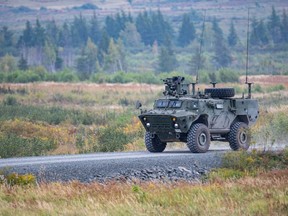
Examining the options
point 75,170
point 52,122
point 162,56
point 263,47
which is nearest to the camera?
point 75,170

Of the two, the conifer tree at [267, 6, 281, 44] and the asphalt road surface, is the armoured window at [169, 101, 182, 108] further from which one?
the conifer tree at [267, 6, 281, 44]

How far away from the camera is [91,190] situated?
17.9 m

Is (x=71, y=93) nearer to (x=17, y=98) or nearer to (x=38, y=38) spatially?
(x=17, y=98)

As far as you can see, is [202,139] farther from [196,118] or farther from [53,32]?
[53,32]

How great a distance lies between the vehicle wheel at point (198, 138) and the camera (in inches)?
1057

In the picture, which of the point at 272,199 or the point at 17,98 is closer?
the point at 272,199

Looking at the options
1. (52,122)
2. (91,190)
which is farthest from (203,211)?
(52,122)

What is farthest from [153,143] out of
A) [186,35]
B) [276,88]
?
[186,35]

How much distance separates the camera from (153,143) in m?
28.4

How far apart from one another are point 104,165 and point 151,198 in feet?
19.7

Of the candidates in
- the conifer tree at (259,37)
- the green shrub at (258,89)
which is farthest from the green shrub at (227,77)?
the conifer tree at (259,37)

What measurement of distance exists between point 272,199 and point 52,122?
3319 cm

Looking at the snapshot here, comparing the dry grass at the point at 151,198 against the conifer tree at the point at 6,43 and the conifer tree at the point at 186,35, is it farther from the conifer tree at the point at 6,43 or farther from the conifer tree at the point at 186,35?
the conifer tree at the point at 186,35

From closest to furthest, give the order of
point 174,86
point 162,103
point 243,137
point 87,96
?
1. point 162,103
2. point 174,86
3. point 243,137
4. point 87,96
